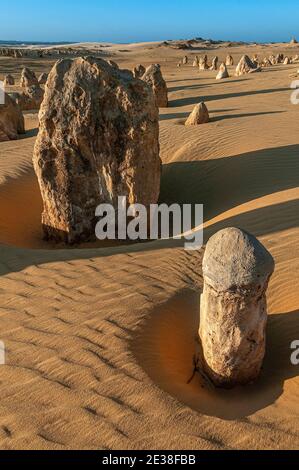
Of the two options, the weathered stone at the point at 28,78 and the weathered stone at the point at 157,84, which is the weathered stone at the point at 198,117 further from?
the weathered stone at the point at 28,78

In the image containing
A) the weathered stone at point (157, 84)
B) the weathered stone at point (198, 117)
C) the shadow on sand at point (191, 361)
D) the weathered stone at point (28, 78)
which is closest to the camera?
the shadow on sand at point (191, 361)

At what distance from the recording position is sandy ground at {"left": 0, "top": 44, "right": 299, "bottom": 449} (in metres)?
3.12

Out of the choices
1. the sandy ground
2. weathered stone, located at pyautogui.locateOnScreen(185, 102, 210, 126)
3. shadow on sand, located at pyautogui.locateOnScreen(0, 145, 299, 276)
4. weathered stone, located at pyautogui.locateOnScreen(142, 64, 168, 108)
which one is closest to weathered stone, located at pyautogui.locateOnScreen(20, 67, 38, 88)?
weathered stone, located at pyautogui.locateOnScreen(142, 64, 168, 108)

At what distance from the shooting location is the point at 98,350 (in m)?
3.91

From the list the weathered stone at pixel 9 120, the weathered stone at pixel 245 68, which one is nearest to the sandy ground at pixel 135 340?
the weathered stone at pixel 9 120

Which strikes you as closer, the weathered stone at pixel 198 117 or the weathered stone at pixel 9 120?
the weathered stone at pixel 198 117

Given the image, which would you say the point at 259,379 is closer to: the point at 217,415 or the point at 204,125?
the point at 217,415

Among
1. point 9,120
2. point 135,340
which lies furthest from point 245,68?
point 135,340

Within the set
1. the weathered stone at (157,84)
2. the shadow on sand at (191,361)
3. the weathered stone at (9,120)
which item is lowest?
the shadow on sand at (191,361)

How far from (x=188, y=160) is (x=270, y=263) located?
20.7 ft

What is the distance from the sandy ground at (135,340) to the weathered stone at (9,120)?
5.78 metres

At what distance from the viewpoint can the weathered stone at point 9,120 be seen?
13211 mm

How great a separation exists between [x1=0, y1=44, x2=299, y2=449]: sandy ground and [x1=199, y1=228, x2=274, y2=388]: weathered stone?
213 millimetres

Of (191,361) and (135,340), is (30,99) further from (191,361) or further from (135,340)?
(191,361)
